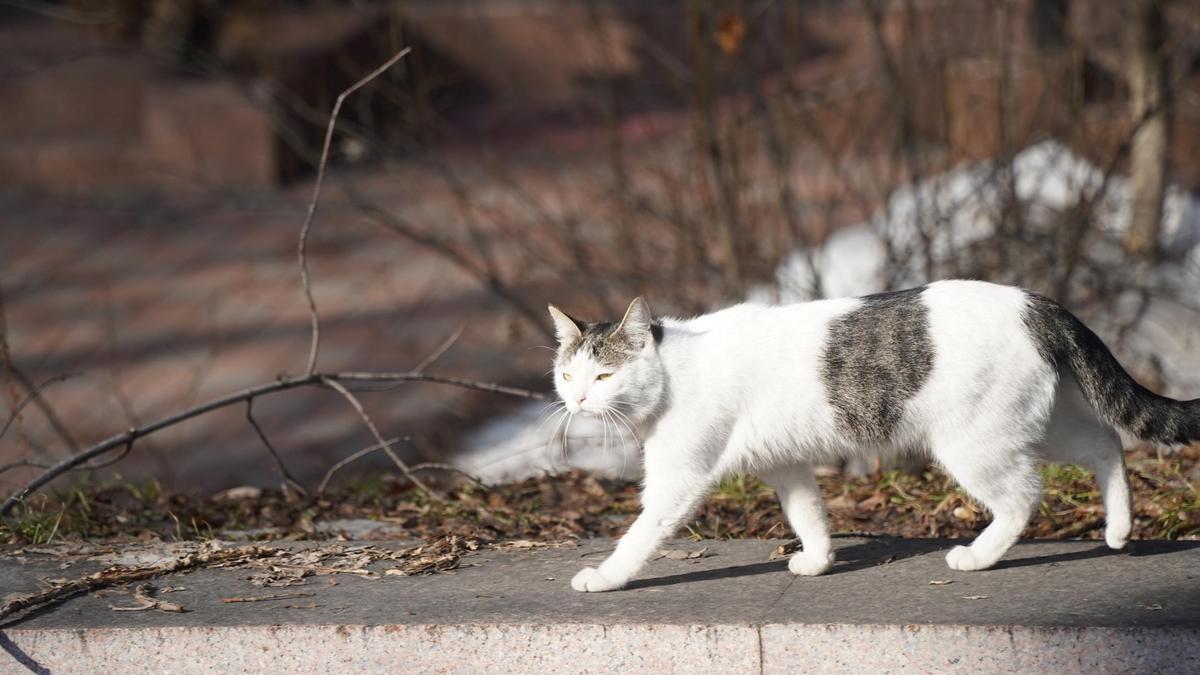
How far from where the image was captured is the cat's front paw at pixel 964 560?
3.45 metres

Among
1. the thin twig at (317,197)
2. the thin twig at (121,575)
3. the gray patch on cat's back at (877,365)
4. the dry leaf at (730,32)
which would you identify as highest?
the dry leaf at (730,32)

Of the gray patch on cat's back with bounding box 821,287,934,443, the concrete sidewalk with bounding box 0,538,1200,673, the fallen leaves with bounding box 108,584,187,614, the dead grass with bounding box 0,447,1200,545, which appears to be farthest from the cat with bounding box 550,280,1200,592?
the fallen leaves with bounding box 108,584,187,614

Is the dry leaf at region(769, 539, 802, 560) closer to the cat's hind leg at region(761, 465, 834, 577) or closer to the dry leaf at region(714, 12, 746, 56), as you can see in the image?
the cat's hind leg at region(761, 465, 834, 577)

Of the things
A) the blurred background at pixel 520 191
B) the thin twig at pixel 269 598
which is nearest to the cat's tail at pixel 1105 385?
the blurred background at pixel 520 191

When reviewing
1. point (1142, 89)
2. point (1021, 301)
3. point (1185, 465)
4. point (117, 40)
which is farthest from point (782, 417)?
point (117, 40)

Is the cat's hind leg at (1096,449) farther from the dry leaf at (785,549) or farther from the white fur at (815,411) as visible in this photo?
the dry leaf at (785,549)

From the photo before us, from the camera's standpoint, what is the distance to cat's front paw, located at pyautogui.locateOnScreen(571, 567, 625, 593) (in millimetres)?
3457

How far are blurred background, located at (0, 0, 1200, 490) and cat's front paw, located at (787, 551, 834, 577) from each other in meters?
1.16

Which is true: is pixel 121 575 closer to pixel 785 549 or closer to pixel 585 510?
pixel 585 510

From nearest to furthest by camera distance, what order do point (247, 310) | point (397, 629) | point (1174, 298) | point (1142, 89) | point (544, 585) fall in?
point (397, 629), point (544, 585), point (1174, 298), point (1142, 89), point (247, 310)

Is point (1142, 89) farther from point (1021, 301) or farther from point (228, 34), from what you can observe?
point (228, 34)

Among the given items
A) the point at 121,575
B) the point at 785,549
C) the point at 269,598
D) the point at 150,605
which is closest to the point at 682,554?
the point at 785,549

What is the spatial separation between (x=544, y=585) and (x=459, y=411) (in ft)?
12.0

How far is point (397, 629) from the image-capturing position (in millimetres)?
3297
